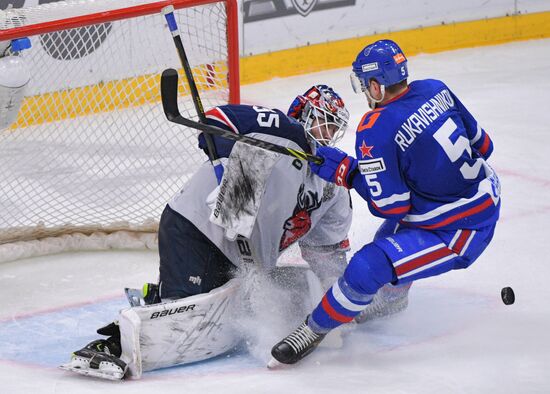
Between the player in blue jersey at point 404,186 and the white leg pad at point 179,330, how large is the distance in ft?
0.69

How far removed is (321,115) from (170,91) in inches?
18.1

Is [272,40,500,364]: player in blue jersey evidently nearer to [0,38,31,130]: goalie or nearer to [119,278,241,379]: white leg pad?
[119,278,241,379]: white leg pad

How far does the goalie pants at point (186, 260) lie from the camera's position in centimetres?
301

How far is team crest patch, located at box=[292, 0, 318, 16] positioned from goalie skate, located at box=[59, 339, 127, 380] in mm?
3760

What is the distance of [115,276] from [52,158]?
74cm

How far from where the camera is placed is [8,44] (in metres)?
3.79

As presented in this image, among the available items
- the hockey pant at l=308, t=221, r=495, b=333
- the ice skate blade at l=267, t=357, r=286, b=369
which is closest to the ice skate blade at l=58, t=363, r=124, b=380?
the ice skate blade at l=267, t=357, r=286, b=369

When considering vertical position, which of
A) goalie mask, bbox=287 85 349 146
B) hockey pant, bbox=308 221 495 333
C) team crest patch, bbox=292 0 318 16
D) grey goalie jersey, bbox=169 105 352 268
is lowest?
hockey pant, bbox=308 221 495 333

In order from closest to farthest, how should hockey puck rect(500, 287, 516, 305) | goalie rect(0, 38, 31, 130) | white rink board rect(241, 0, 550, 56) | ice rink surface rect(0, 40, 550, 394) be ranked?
ice rink surface rect(0, 40, 550, 394) → hockey puck rect(500, 287, 516, 305) → goalie rect(0, 38, 31, 130) → white rink board rect(241, 0, 550, 56)

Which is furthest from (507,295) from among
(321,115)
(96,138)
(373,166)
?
(96,138)

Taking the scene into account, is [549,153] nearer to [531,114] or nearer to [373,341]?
[531,114]

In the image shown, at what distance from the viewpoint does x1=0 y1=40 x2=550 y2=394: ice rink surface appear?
2.77 metres

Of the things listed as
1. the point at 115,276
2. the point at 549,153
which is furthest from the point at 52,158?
the point at 549,153

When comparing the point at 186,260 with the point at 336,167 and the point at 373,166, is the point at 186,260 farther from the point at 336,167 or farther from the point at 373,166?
the point at 373,166
